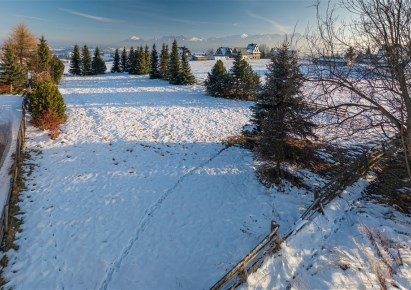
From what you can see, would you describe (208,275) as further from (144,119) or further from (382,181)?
(144,119)

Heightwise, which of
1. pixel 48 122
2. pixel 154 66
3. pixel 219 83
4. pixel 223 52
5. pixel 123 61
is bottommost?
pixel 48 122

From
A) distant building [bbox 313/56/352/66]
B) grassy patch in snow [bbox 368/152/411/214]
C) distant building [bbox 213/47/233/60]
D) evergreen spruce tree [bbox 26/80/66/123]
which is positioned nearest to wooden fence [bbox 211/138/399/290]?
grassy patch in snow [bbox 368/152/411/214]

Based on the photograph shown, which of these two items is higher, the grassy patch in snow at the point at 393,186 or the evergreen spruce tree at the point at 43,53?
the evergreen spruce tree at the point at 43,53

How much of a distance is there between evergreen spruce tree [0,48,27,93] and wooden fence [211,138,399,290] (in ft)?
119

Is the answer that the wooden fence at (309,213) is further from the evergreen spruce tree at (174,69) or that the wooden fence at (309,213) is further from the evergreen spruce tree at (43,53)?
the evergreen spruce tree at (43,53)

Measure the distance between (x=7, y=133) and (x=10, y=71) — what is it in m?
17.4

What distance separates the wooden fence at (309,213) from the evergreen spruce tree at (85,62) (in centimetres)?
5762

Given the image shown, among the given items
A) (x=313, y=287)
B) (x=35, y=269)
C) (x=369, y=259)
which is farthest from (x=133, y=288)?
(x=369, y=259)

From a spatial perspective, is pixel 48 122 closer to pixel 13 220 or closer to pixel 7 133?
pixel 7 133

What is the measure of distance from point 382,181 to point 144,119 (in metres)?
17.9

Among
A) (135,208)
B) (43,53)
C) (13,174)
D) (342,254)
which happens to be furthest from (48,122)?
(43,53)

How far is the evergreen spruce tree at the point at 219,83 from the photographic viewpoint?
33438mm

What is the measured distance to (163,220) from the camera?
11.2 metres


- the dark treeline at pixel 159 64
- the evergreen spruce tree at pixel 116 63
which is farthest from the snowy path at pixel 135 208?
the evergreen spruce tree at pixel 116 63
